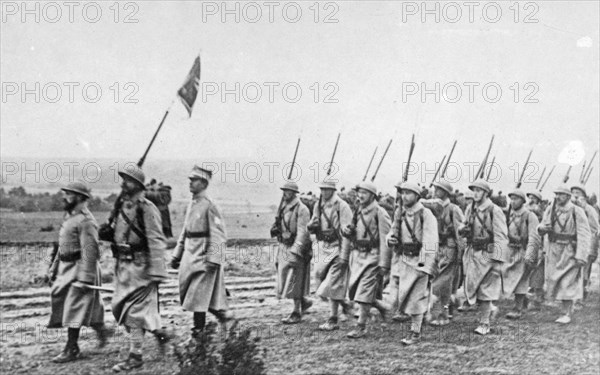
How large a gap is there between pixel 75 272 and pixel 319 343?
285cm

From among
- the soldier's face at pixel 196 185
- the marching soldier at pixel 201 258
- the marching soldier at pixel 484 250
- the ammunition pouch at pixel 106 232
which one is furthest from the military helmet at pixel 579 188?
the ammunition pouch at pixel 106 232

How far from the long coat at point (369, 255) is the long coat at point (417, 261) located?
0.20m

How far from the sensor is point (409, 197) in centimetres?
727

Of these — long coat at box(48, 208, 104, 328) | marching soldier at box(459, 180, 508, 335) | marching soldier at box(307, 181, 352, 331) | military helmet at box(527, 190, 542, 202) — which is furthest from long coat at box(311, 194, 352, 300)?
military helmet at box(527, 190, 542, 202)

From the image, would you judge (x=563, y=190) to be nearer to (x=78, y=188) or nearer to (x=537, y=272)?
(x=537, y=272)

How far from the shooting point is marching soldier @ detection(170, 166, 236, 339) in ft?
21.6

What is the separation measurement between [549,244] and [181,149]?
17.7ft

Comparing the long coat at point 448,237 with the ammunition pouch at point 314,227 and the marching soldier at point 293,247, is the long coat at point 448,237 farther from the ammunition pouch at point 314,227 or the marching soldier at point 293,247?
the marching soldier at point 293,247

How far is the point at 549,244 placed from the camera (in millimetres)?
8648

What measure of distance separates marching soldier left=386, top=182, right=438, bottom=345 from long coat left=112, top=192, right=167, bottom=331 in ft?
9.36

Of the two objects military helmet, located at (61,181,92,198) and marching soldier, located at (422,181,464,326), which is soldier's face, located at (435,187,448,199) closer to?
marching soldier, located at (422,181,464,326)

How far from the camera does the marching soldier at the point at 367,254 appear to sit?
7.31 m

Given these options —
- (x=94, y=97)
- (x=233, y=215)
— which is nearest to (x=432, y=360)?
(x=233, y=215)

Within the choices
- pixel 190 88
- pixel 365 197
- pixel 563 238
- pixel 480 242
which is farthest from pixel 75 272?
pixel 563 238
